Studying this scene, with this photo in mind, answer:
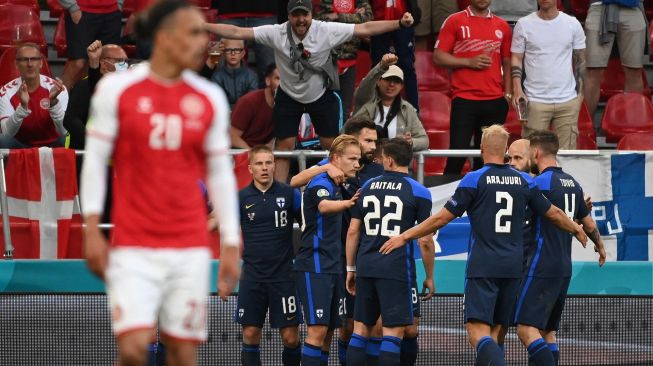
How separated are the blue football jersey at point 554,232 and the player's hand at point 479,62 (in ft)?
11.1

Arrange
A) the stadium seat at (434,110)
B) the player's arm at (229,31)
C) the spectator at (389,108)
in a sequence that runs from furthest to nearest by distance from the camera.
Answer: the stadium seat at (434,110) < the player's arm at (229,31) < the spectator at (389,108)

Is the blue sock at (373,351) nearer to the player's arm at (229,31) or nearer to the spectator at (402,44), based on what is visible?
the player's arm at (229,31)

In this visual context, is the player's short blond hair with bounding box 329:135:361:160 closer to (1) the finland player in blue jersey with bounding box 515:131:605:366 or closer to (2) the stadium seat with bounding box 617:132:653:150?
(1) the finland player in blue jersey with bounding box 515:131:605:366

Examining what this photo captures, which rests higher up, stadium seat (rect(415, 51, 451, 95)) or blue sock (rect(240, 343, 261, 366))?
stadium seat (rect(415, 51, 451, 95))

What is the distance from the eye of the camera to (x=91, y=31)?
49.7 ft

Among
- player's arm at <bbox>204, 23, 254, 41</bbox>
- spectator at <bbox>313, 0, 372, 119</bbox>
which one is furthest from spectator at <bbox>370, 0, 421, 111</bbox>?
player's arm at <bbox>204, 23, 254, 41</bbox>

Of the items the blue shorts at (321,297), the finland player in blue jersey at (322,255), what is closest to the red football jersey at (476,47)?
the finland player in blue jersey at (322,255)

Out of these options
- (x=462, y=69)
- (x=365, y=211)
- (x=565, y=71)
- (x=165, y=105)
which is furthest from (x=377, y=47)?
(x=165, y=105)

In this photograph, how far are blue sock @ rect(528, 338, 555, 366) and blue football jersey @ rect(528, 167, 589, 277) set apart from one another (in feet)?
1.83

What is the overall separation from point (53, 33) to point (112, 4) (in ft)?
8.22

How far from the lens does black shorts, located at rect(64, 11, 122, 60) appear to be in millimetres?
15156

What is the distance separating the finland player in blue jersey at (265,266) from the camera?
1100 cm

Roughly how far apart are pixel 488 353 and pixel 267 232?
2.13m

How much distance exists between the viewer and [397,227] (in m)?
10.5
